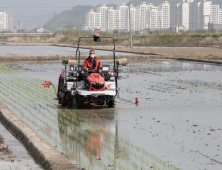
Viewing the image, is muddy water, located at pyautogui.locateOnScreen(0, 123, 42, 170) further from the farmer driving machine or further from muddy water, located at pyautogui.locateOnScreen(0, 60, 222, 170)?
the farmer driving machine

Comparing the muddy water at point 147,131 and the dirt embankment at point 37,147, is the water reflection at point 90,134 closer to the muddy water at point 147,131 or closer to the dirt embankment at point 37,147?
the muddy water at point 147,131

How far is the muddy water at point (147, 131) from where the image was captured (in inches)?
295

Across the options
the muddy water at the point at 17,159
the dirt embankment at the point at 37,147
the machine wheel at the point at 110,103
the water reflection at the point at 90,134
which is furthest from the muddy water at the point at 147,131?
the muddy water at the point at 17,159

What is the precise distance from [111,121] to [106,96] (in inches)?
72.5

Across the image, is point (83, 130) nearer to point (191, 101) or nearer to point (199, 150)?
point (199, 150)

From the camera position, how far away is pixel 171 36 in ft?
313

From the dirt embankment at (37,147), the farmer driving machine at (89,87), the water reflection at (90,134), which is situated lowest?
the water reflection at (90,134)

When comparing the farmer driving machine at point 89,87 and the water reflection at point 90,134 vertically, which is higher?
the farmer driving machine at point 89,87

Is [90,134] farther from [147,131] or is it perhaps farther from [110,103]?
[110,103]

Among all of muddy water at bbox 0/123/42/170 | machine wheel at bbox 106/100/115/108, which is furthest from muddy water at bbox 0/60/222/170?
muddy water at bbox 0/123/42/170

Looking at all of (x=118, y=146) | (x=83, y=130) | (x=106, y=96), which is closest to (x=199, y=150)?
(x=118, y=146)

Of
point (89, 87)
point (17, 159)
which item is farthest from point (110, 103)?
point (17, 159)

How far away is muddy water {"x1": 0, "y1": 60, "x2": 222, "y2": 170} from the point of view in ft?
24.6

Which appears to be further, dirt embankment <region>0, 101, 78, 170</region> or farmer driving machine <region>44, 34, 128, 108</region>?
farmer driving machine <region>44, 34, 128, 108</region>
